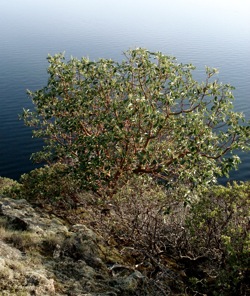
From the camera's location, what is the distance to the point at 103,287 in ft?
32.8

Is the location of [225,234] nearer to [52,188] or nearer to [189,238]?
Answer: [189,238]

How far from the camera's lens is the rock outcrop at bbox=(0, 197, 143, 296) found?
8.71 m

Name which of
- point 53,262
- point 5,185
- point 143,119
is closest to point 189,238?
point 143,119

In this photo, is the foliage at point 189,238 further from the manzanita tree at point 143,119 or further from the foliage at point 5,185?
the foliage at point 5,185

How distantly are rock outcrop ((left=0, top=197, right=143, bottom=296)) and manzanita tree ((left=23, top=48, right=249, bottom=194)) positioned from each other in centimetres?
350

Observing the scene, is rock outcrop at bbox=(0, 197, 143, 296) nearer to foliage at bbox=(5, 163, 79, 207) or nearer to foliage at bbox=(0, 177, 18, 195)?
foliage at bbox=(5, 163, 79, 207)

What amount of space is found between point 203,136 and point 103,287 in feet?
23.3

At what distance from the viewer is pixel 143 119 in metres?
14.3

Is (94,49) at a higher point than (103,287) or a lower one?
higher

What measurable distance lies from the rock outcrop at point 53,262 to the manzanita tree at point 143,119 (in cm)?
350

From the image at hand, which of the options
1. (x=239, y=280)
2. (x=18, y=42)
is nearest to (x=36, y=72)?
(x=18, y=42)

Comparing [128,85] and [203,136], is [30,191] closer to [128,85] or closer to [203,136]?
[128,85]

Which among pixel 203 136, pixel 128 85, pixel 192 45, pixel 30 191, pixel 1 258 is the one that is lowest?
pixel 30 191

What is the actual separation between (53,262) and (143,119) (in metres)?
6.94
